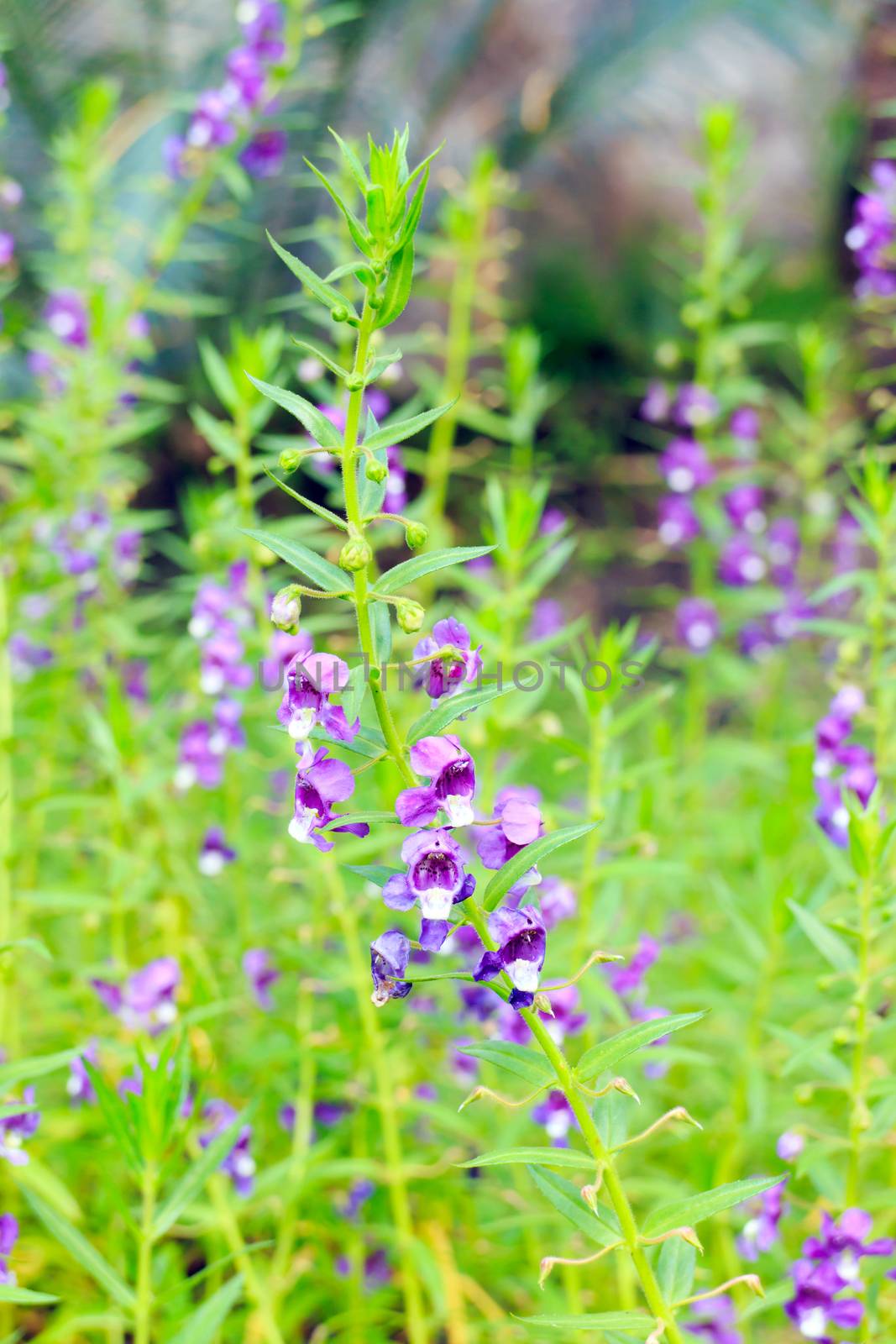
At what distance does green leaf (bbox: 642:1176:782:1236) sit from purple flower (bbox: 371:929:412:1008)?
1.42 feet

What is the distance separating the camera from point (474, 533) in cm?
746

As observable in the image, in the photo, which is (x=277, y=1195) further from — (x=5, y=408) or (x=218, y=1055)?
(x=5, y=408)

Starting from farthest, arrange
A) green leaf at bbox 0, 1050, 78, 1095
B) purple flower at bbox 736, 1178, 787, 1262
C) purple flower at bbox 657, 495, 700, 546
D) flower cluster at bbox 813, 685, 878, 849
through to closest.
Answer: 1. purple flower at bbox 657, 495, 700, 546
2. flower cluster at bbox 813, 685, 878, 849
3. purple flower at bbox 736, 1178, 787, 1262
4. green leaf at bbox 0, 1050, 78, 1095

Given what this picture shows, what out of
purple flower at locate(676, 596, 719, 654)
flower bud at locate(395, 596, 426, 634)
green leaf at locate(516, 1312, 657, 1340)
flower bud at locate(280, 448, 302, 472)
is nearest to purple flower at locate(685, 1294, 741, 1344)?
green leaf at locate(516, 1312, 657, 1340)

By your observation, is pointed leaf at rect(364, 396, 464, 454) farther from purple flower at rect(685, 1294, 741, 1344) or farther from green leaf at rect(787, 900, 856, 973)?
purple flower at rect(685, 1294, 741, 1344)

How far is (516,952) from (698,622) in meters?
2.62

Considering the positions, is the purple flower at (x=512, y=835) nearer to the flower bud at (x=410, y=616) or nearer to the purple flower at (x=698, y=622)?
the flower bud at (x=410, y=616)

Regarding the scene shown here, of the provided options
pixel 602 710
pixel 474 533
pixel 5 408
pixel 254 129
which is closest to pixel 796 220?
pixel 474 533

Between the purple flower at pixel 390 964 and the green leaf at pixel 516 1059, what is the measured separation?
0.38 ft

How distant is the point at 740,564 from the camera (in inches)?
153

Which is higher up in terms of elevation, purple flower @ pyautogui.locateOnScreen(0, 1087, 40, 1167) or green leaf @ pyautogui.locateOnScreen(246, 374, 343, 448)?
green leaf @ pyautogui.locateOnScreen(246, 374, 343, 448)

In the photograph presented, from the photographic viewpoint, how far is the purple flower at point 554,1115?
223cm

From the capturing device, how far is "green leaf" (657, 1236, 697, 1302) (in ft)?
5.30

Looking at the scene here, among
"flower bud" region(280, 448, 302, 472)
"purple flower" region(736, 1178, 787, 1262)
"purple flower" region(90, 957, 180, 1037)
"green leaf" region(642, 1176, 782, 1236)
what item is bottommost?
"purple flower" region(736, 1178, 787, 1262)
